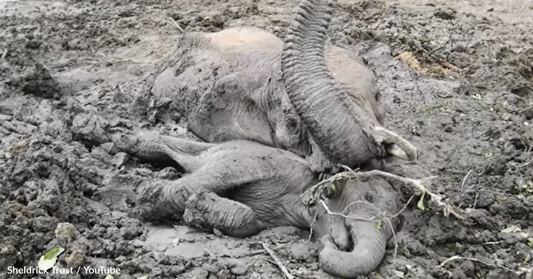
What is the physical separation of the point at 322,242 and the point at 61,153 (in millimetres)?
2151

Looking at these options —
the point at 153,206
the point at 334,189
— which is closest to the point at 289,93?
the point at 334,189

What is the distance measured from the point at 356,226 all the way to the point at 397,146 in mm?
515

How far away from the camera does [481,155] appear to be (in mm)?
4957

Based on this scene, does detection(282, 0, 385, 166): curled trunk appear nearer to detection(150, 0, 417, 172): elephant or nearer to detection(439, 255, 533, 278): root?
detection(150, 0, 417, 172): elephant

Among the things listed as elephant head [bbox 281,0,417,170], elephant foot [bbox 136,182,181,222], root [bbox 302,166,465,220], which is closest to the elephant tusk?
elephant head [bbox 281,0,417,170]

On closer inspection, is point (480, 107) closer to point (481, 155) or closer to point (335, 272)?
point (481, 155)

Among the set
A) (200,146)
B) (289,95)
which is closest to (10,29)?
(200,146)

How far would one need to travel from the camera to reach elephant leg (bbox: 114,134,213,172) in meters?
4.87

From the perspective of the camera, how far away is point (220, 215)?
4.07 meters

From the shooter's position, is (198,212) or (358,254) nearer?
(358,254)

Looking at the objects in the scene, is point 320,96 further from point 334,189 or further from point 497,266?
point 497,266

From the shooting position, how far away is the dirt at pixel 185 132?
385 cm

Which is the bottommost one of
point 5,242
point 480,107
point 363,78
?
point 480,107

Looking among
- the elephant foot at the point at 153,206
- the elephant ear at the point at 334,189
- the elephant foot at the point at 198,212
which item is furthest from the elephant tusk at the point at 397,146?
the elephant foot at the point at 153,206
